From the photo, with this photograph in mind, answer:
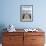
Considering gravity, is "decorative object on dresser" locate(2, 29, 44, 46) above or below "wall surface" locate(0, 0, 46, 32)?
below

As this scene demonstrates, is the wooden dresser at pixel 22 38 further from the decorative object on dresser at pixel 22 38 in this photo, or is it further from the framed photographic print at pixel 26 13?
the framed photographic print at pixel 26 13

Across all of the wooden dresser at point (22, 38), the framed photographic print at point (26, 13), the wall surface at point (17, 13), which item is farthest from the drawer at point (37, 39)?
the framed photographic print at point (26, 13)

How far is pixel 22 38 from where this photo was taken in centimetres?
380

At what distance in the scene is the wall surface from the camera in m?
4.25

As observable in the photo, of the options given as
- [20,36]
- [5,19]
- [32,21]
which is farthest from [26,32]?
[5,19]

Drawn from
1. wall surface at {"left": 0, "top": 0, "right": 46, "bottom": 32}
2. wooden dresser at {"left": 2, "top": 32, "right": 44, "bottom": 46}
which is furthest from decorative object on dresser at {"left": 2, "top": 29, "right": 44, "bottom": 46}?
wall surface at {"left": 0, "top": 0, "right": 46, "bottom": 32}

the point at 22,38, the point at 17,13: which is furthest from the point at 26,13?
the point at 22,38

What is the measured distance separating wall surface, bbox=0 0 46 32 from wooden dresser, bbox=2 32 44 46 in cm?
56

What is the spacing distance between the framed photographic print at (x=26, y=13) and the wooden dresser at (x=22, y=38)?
0.64 m

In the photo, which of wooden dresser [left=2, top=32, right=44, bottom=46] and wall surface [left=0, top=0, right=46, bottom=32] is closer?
wooden dresser [left=2, top=32, right=44, bottom=46]

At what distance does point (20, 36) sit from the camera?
3797 millimetres

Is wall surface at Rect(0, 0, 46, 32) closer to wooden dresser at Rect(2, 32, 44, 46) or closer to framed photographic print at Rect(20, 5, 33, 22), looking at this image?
framed photographic print at Rect(20, 5, 33, 22)

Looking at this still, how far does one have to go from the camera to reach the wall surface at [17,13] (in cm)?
425

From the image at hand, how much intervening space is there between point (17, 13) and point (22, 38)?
91 cm
